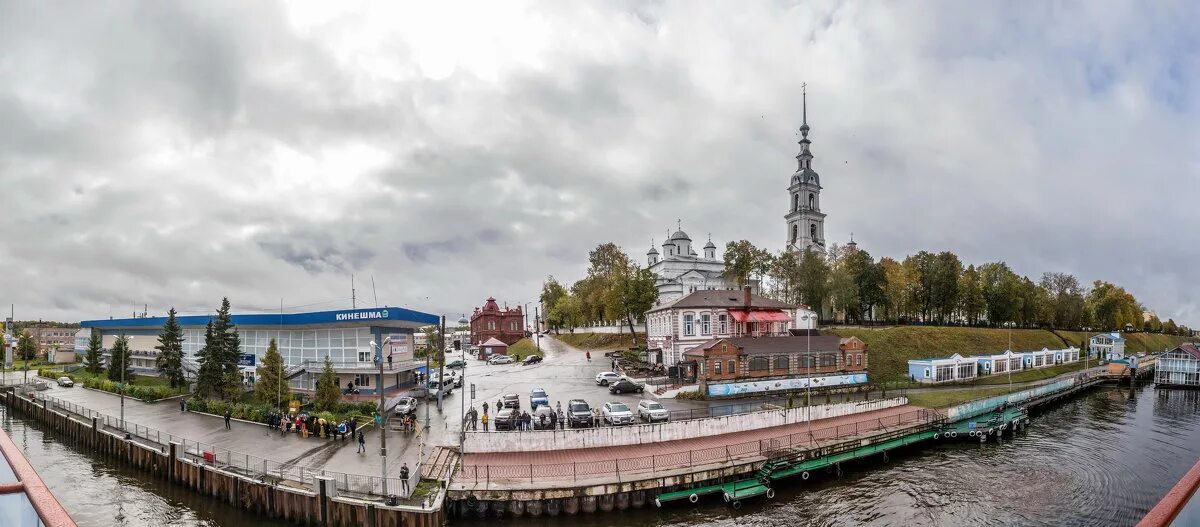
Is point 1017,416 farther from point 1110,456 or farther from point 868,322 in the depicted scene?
point 868,322

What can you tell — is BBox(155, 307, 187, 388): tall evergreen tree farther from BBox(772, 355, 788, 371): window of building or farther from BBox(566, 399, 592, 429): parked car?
BBox(772, 355, 788, 371): window of building

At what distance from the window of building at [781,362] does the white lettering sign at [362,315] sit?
34925mm

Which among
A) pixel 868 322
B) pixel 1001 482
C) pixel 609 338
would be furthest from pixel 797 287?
pixel 1001 482

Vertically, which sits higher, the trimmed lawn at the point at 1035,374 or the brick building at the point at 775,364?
the brick building at the point at 775,364

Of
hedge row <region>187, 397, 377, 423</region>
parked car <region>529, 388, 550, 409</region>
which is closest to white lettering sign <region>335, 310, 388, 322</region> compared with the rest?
hedge row <region>187, 397, 377, 423</region>

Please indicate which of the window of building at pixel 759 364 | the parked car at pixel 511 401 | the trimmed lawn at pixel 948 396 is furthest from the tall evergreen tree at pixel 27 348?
the trimmed lawn at pixel 948 396

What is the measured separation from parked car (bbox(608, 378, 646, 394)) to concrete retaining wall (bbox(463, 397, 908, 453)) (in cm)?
1302

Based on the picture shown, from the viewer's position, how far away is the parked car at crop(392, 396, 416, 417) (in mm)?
37047

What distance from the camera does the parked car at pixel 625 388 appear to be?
4500cm

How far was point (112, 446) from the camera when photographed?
34.7 metres

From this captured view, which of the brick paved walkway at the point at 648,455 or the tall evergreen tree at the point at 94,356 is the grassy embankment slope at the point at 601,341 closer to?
the brick paved walkway at the point at 648,455

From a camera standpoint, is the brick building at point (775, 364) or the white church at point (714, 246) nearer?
the brick building at point (775, 364)

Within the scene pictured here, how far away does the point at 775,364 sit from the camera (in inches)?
2021

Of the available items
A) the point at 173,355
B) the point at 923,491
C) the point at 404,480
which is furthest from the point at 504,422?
the point at 173,355
